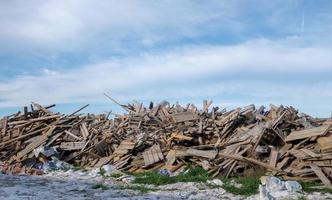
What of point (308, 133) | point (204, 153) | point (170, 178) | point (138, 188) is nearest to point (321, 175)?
point (308, 133)

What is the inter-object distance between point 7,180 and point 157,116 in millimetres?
6145

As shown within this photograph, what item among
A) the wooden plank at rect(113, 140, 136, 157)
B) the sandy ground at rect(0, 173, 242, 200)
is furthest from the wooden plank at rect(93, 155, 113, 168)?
the sandy ground at rect(0, 173, 242, 200)

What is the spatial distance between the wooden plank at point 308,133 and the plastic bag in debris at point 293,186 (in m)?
2.11

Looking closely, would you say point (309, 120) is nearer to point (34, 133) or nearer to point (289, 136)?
point (289, 136)

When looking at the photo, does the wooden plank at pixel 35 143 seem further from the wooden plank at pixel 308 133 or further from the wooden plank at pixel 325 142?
the wooden plank at pixel 325 142

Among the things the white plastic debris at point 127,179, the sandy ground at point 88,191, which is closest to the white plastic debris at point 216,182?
the sandy ground at point 88,191

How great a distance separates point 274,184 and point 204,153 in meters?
2.97

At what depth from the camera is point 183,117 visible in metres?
14.7

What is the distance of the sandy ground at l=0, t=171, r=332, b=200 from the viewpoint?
9094 millimetres

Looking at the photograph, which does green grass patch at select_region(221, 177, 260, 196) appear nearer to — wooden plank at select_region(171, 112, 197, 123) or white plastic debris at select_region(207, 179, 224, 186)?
white plastic debris at select_region(207, 179, 224, 186)

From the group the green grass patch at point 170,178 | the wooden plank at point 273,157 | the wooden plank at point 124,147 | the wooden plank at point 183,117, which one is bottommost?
the green grass patch at point 170,178

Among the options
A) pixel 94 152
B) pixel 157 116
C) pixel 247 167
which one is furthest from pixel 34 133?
pixel 247 167

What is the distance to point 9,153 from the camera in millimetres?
15805

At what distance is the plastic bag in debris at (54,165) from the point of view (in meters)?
13.6
